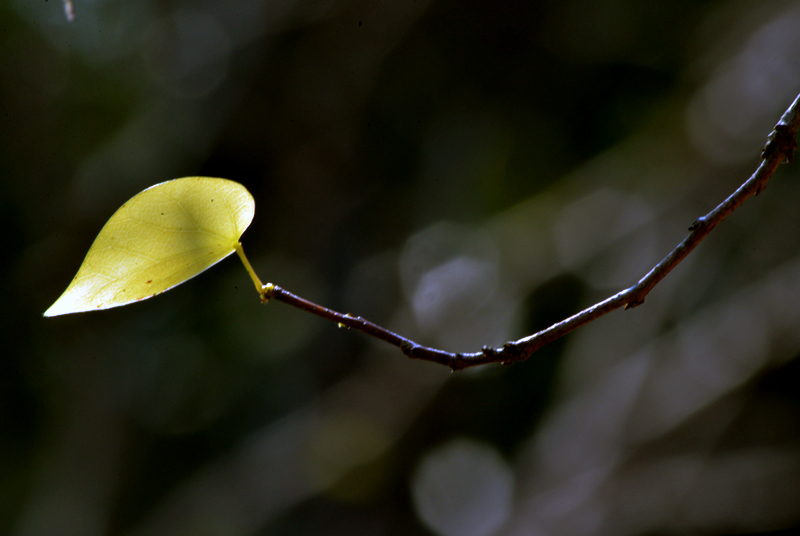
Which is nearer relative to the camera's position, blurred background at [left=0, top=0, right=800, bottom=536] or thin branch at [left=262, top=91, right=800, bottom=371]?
thin branch at [left=262, top=91, right=800, bottom=371]

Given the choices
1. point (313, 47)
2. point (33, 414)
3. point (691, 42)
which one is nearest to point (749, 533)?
point (691, 42)

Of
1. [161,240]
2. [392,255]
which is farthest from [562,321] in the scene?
[392,255]

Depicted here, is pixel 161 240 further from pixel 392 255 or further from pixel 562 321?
pixel 392 255

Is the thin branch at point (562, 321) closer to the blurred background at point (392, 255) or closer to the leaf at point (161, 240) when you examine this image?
the leaf at point (161, 240)

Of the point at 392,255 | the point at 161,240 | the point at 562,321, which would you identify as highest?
→ the point at 392,255

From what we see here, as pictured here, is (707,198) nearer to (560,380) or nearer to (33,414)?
(560,380)

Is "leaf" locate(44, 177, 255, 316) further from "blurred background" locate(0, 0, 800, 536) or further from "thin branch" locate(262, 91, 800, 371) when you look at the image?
"blurred background" locate(0, 0, 800, 536)

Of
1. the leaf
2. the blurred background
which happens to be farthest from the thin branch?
the blurred background
